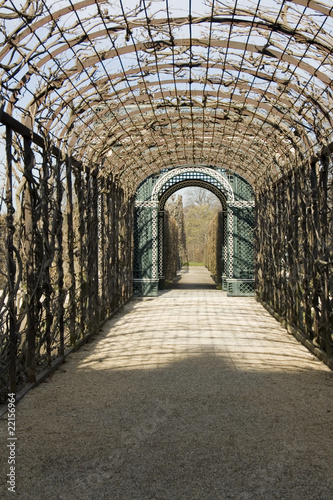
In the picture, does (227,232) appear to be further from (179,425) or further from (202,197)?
(202,197)

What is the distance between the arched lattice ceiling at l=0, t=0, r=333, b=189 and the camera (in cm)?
473

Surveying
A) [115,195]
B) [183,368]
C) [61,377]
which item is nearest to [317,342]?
[183,368]

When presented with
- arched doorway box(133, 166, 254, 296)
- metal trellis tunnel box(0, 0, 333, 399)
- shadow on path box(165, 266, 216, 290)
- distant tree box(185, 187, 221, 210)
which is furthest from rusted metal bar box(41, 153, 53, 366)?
distant tree box(185, 187, 221, 210)

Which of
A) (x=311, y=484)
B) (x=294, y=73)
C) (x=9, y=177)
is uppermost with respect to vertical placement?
(x=294, y=73)

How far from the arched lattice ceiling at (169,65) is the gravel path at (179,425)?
2532 millimetres

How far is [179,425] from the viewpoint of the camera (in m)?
3.86

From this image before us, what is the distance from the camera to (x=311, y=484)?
291cm

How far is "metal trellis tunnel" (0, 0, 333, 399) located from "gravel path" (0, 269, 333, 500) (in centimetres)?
51

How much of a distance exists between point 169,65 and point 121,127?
209 cm

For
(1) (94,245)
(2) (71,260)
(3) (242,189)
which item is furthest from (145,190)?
(2) (71,260)

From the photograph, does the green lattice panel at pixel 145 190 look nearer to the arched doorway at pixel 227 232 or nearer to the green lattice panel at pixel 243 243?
the arched doorway at pixel 227 232

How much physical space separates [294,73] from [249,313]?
536cm

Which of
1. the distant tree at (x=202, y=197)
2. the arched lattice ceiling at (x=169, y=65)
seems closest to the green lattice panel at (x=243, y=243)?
the arched lattice ceiling at (x=169, y=65)

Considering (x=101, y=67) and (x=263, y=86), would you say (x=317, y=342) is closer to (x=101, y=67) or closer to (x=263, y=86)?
(x=263, y=86)
